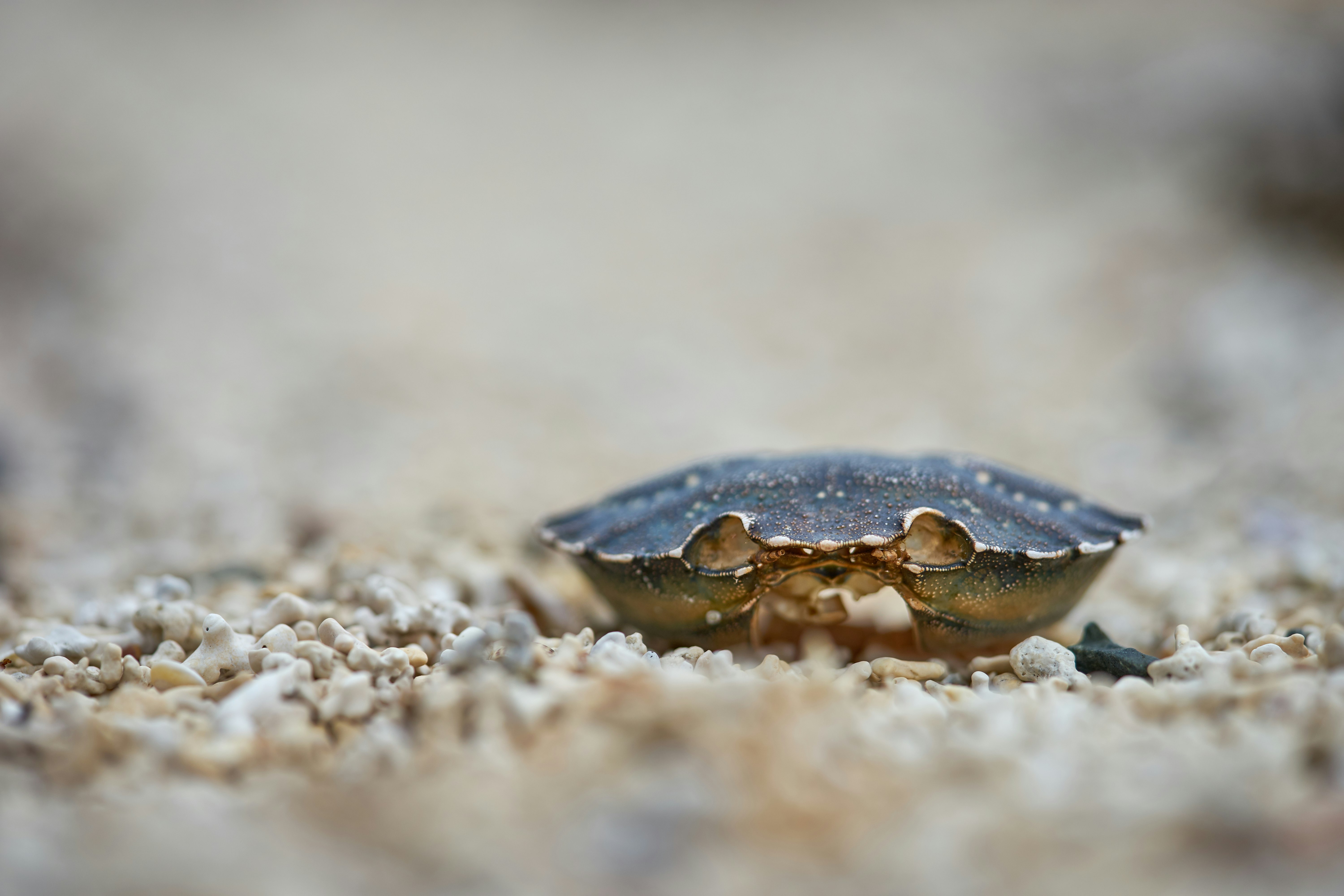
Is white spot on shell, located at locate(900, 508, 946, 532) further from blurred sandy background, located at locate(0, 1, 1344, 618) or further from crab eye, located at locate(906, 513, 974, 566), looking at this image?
blurred sandy background, located at locate(0, 1, 1344, 618)

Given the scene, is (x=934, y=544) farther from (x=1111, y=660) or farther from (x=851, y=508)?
(x=1111, y=660)

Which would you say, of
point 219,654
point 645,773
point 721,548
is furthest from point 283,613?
point 645,773

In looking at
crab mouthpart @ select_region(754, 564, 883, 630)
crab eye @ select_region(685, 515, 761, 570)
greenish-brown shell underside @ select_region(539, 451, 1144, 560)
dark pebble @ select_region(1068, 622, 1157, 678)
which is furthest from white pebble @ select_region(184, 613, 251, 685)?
dark pebble @ select_region(1068, 622, 1157, 678)

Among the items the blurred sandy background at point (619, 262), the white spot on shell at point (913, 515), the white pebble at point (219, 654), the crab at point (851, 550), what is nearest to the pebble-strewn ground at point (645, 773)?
→ the white pebble at point (219, 654)

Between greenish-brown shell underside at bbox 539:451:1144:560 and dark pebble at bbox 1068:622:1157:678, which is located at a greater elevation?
greenish-brown shell underside at bbox 539:451:1144:560

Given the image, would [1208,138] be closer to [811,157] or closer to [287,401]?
[811,157]

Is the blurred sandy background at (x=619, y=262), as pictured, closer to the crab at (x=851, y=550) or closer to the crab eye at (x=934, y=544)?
the crab at (x=851, y=550)

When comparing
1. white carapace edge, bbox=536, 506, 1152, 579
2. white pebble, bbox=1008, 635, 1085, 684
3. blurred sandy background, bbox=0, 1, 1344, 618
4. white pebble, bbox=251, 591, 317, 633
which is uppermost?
blurred sandy background, bbox=0, 1, 1344, 618

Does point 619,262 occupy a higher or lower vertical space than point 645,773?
higher
